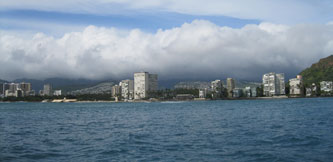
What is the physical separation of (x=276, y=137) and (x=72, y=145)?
17577 mm

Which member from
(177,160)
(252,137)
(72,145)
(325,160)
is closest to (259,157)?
(325,160)

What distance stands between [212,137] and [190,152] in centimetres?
726

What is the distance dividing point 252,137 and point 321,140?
17.8ft

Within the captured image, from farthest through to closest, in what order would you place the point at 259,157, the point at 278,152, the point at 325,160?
the point at 278,152 < the point at 259,157 < the point at 325,160

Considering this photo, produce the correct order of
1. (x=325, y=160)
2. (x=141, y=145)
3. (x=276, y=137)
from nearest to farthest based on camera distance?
(x=325, y=160), (x=141, y=145), (x=276, y=137)

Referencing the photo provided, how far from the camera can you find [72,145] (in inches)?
1001

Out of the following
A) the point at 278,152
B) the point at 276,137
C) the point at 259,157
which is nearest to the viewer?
the point at 259,157

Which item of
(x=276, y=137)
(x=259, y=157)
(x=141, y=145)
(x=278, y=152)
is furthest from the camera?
(x=276, y=137)

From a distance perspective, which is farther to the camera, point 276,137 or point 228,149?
point 276,137

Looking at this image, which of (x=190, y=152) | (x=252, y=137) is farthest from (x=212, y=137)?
(x=190, y=152)

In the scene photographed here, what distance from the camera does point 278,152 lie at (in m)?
20.3

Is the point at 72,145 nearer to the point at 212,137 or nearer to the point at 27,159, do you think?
the point at 27,159

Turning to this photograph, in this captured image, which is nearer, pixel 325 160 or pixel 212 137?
pixel 325 160

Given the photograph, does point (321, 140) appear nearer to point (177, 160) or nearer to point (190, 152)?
point (190, 152)
